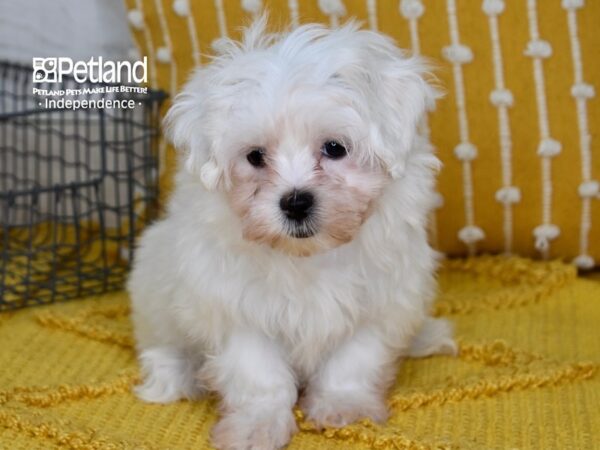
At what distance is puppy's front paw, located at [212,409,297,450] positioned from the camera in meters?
1.69

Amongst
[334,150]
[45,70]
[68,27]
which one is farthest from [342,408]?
[68,27]

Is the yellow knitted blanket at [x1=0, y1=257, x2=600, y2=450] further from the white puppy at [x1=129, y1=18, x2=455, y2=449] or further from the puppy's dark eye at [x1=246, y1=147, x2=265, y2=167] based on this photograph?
the puppy's dark eye at [x1=246, y1=147, x2=265, y2=167]

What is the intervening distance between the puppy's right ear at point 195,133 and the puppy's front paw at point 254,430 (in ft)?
1.38

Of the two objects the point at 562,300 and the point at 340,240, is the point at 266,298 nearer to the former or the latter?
the point at 340,240

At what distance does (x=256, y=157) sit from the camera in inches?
65.0

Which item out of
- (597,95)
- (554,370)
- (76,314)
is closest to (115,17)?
(76,314)

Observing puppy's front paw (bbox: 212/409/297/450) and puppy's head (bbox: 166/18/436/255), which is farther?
puppy's front paw (bbox: 212/409/297/450)

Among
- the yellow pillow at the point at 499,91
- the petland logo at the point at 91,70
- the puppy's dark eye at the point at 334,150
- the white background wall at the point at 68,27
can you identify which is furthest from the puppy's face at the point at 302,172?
the white background wall at the point at 68,27

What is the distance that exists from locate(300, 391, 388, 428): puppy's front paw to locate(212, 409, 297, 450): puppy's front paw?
54mm

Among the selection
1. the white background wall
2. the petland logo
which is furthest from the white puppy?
the white background wall

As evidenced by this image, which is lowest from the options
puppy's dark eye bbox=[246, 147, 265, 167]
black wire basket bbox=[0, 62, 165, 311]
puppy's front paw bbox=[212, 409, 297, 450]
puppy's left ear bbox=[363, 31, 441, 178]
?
puppy's front paw bbox=[212, 409, 297, 450]

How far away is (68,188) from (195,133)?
0.82 metres

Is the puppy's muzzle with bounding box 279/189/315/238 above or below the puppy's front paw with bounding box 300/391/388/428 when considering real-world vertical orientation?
above

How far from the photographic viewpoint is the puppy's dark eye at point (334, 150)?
1630mm
